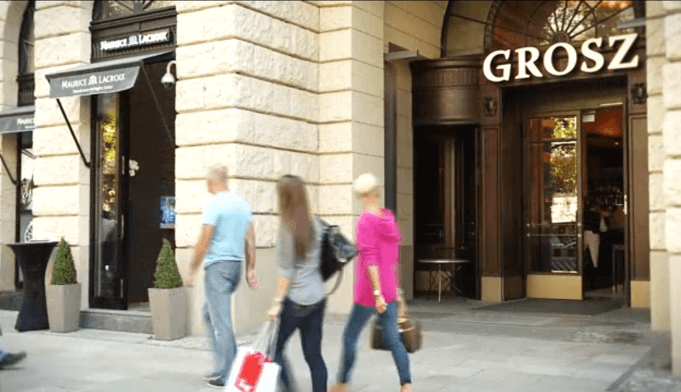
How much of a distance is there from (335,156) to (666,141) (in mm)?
5409

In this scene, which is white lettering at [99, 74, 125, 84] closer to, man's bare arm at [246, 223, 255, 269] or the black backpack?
man's bare arm at [246, 223, 255, 269]

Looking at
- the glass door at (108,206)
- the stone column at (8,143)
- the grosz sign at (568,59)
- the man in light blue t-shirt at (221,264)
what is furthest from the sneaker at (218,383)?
the stone column at (8,143)

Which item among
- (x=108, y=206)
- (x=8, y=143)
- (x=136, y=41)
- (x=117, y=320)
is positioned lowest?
(x=117, y=320)

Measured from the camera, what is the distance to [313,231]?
577 centimetres

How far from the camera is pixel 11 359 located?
26.6 ft

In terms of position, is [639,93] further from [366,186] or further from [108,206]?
[108,206]

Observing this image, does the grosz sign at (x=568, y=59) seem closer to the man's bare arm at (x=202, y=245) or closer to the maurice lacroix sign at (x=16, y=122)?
the man's bare arm at (x=202, y=245)

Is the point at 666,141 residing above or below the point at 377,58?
below

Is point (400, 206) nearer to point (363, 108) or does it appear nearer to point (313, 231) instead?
point (363, 108)

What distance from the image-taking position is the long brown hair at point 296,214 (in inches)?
224

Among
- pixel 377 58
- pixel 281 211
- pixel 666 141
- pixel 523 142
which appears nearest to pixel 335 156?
pixel 377 58

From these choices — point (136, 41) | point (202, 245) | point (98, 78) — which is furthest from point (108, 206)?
point (202, 245)

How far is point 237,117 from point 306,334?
16.2ft

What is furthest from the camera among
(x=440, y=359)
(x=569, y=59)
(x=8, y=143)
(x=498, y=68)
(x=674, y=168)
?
(x=8, y=143)
